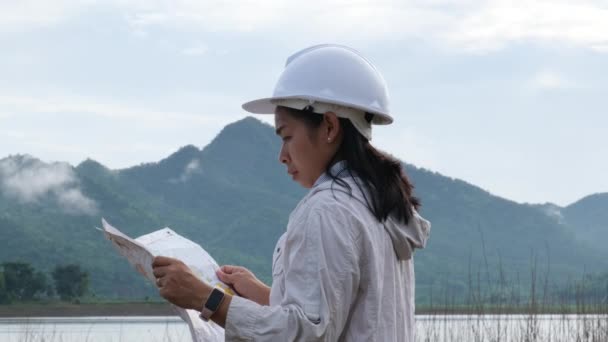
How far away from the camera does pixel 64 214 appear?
79375 mm

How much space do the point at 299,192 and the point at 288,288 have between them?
322 feet

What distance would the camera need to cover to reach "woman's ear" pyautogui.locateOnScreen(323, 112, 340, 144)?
2.01 meters

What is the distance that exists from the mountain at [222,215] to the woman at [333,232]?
60882 mm

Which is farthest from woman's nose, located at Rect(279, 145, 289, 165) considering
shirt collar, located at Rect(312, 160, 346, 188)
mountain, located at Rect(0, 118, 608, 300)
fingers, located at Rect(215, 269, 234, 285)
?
mountain, located at Rect(0, 118, 608, 300)

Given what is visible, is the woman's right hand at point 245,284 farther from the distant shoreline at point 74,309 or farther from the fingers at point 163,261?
the distant shoreline at point 74,309

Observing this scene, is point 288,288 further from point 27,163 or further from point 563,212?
point 563,212

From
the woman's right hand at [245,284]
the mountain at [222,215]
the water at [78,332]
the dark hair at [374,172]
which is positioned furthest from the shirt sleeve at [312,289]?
the mountain at [222,215]

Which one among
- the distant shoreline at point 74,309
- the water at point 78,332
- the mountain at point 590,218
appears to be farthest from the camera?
the mountain at point 590,218

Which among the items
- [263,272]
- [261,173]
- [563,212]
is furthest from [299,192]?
[563,212]

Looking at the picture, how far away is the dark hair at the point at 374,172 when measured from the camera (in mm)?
1929

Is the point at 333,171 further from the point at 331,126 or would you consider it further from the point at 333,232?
the point at 333,232

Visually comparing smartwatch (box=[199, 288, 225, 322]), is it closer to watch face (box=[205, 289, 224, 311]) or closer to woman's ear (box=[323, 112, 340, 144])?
watch face (box=[205, 289, 224, 311])

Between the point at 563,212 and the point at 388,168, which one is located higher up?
the point at 563,212

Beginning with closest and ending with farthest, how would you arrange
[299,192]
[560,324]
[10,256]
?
1. [560,324]
2. [10,256]
3. [299,192]
